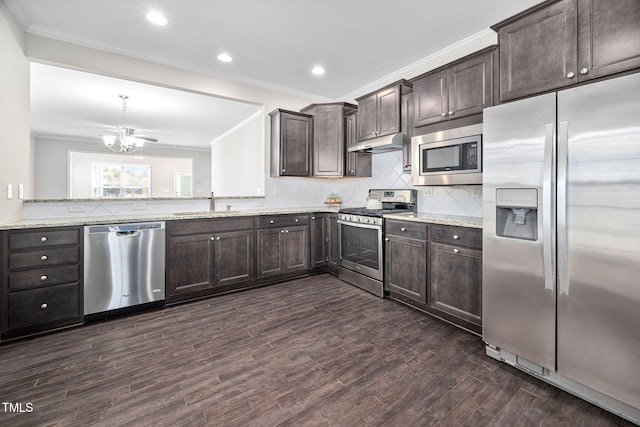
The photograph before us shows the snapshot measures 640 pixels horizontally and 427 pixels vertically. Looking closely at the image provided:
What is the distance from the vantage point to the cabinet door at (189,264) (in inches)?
120

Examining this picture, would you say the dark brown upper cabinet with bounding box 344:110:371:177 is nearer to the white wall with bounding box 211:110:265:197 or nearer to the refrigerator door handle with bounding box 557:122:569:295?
the white wall with bounding box 211:110:265:197

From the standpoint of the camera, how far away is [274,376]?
1876 millimetres

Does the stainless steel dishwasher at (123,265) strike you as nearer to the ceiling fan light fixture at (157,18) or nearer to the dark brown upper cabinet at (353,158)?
the ceiling fan light fixture at (157,18)

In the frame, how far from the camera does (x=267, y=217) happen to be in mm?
3705

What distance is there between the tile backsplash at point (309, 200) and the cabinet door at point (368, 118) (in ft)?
1.62

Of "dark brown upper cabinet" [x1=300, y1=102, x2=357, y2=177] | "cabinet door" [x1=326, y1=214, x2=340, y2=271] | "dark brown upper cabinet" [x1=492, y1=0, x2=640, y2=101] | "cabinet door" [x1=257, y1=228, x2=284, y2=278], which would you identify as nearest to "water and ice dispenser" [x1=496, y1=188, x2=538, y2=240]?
"dark brown upper cabinet" [x1=492, y1=0, x2=640, y2=101]

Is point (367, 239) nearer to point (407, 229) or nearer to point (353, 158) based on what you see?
point (407, 229)

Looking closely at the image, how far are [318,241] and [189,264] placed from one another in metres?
1.77

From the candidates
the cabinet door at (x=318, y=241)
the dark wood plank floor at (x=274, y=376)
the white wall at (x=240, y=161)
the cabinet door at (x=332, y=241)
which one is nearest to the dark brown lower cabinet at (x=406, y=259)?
the dark wood plank floor at (x=274, y=376)

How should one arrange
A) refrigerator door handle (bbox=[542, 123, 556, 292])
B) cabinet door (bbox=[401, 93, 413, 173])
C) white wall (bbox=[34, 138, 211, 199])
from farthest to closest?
white wall (bbox=[34, 138, 211, 199]) → cabinet door (bbox=[401, 93, 413, 173]) → refrigerator door handle (bbox=[542, 123, 556, 292])

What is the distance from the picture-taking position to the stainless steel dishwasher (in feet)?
Result: 8.66

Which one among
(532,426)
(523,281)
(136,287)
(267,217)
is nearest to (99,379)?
(136,287)

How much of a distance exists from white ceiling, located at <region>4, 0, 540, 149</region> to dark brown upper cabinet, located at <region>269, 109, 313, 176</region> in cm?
53

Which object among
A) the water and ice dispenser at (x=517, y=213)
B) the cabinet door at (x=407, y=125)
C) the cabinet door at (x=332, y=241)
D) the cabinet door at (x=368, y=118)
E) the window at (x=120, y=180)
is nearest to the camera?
the water and ice dispenser at (x=517, y=213)
